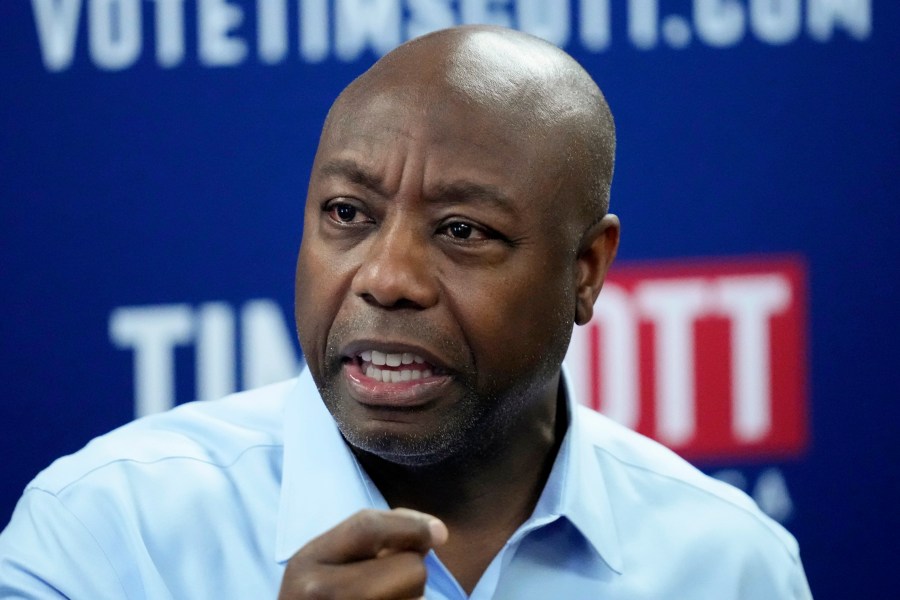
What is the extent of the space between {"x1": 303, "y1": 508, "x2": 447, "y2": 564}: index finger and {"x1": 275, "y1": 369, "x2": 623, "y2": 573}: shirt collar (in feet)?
1.04

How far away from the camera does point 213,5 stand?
7.47 feet

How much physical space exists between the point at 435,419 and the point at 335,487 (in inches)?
6.8

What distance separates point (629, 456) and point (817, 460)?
2.48 feet

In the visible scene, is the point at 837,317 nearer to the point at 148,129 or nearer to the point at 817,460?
the point at 817,460

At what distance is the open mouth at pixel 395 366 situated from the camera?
1.44 metres

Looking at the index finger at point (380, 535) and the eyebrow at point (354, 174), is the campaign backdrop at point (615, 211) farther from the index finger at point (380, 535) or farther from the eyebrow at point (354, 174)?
the index finger at point (380, 535)

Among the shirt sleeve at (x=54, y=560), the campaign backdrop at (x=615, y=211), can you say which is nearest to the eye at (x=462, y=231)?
the shirt sleeve at (x=54, y=560)

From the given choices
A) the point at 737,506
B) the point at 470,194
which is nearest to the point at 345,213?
the point at 470,194

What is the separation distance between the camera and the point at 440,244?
4.88 feet

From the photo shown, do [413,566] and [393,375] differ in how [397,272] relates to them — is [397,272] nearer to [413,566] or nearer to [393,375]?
[393,375]

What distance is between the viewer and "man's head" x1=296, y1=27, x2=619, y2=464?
1448 millimetres

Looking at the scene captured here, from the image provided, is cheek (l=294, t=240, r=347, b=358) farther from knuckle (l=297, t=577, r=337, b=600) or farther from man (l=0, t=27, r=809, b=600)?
knuckle (l=297, t=577, r=337, b=600)

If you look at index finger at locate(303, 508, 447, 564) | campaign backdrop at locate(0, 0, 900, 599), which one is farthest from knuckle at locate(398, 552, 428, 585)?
campaign backdrop at locate(0, 0, 900, 599)

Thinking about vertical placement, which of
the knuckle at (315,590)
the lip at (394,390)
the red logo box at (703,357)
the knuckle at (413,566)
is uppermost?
the lip at (394,390)
